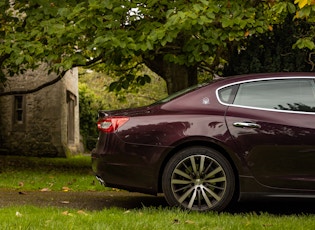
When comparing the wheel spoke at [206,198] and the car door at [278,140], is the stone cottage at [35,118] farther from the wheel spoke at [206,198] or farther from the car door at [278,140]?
the car door at [278,140]

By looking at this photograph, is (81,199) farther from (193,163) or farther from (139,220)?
(139,220)

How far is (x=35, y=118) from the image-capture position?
20203 millimetres

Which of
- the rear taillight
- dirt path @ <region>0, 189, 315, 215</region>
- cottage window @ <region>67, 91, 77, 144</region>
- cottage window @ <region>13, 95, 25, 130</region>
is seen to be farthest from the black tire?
cottage window @ <region>67, 91, 77, 144</region>

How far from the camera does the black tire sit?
5527mm

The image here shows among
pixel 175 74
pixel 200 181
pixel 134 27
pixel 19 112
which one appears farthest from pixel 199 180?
pixel 19 112

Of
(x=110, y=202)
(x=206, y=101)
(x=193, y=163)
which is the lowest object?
(x=110, y=202)

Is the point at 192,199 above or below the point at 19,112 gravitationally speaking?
below

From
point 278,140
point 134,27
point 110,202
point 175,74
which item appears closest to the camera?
point 278,140

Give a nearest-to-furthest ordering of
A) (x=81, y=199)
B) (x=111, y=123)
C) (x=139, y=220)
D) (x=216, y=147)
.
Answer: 1. (x=139, y=220)
2. (x=216, y=147)
3. (x=111, y=123)
4. (x=81, y=199)

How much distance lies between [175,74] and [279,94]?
6379 millimetres

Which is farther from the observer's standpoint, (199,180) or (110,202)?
(110,202)

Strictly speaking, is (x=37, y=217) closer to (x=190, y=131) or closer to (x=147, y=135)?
(x=147, y=135)

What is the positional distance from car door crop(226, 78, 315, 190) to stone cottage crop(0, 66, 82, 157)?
15.0 metres

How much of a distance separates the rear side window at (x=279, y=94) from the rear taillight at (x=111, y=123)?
1284mm
